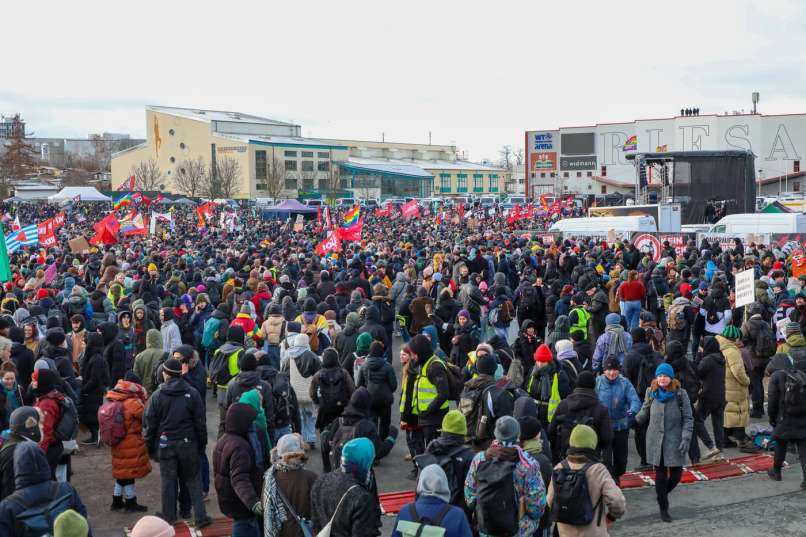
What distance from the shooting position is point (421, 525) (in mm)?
4680

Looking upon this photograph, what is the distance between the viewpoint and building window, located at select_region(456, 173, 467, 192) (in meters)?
113

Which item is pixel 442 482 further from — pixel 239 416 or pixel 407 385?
pixel 407 385

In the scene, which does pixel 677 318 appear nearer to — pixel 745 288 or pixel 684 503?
pixel 745 288

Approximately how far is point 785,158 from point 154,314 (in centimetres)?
7446

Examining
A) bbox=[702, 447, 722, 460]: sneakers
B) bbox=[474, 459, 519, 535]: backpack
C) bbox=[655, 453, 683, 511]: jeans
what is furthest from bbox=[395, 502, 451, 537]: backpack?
bbox=[702, 447, 722, 460]: sneakers

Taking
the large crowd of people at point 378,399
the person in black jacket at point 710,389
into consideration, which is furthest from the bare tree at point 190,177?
the person in black jacket at point 710,389

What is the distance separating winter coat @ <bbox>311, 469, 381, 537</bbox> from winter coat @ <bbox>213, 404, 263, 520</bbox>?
1.00m

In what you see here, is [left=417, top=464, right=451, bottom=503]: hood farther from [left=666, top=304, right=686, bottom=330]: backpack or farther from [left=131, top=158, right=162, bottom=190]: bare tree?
[left=131, top=158, right=162, bottom=190]: bare tree

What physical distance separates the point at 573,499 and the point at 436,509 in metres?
1.31

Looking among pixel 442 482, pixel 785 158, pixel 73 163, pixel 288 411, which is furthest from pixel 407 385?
pixel 73 163

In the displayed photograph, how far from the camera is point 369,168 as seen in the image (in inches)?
3893

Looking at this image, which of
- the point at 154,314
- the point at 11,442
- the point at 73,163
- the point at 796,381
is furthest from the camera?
the point at 73,163

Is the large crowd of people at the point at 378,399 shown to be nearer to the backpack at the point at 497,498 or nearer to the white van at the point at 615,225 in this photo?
the backpack at the point at 497,498

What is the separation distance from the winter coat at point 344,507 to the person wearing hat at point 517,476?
75 cm
